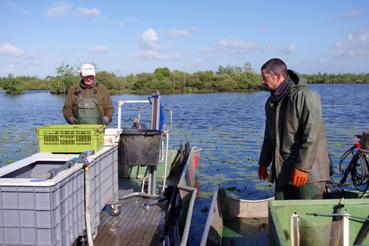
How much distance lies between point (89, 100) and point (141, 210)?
1698mm

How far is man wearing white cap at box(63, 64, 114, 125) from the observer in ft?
20.1

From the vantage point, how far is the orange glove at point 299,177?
379cm

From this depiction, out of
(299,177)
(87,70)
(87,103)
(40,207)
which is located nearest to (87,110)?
(87,103)

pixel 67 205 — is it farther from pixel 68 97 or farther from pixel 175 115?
pixel 175 115

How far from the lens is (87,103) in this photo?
20.1ft

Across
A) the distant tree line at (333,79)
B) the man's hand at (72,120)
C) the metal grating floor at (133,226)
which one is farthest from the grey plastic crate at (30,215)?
the distant tree line at (333,79)

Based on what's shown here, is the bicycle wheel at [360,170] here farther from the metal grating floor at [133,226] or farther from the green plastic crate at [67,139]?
the green plastic crate at [67,139]

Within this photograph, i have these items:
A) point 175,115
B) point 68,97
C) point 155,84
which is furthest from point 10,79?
point 68,97

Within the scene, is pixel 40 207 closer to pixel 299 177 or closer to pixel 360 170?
pixel 299 177

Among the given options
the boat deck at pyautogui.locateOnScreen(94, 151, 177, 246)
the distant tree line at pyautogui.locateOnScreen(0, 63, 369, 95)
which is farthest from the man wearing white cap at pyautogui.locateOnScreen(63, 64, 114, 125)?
the distant tree line at pyautogui.locateOnScreen(0, 63, 369, 95)

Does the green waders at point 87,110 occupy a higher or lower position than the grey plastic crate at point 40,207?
higher

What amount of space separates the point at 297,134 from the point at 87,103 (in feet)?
10.6

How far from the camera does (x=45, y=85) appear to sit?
80.6 metres

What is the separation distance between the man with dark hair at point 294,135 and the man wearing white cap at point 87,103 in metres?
2.78
